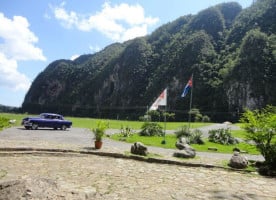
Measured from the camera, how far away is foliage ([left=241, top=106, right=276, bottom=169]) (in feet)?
42.8

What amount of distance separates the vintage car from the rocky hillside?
180ft

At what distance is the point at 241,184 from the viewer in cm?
1034

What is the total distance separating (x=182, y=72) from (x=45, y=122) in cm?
9109

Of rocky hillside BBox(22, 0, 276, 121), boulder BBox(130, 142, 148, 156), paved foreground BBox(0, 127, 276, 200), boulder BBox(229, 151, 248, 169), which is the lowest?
paved foreground BBox(0, 127, 276, 200)

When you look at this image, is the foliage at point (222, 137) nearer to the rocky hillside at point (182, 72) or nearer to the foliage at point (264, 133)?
the foliage at point (264, 133)

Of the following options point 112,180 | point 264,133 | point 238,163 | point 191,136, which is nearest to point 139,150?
point 238,163

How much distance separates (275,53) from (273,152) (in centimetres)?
8949

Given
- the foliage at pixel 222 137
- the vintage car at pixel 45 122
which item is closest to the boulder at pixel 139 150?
the foliage at pixel 222 137

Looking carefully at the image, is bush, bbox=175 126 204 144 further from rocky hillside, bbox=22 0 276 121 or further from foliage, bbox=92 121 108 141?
rocky hillside, bbox=22 0 276 121

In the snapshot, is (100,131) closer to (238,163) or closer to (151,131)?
(238,163)

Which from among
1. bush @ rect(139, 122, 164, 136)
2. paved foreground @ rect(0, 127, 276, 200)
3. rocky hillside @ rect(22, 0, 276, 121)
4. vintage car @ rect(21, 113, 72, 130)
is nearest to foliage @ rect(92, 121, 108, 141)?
paved foreground @ rect(0, 127, 276, 200)

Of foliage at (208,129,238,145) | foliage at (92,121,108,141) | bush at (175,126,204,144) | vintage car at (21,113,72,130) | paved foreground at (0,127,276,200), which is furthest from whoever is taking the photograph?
vintage car at (21,113,72,130)

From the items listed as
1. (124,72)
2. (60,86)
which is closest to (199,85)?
(124,72)

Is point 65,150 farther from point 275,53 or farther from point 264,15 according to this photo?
point 264,15
